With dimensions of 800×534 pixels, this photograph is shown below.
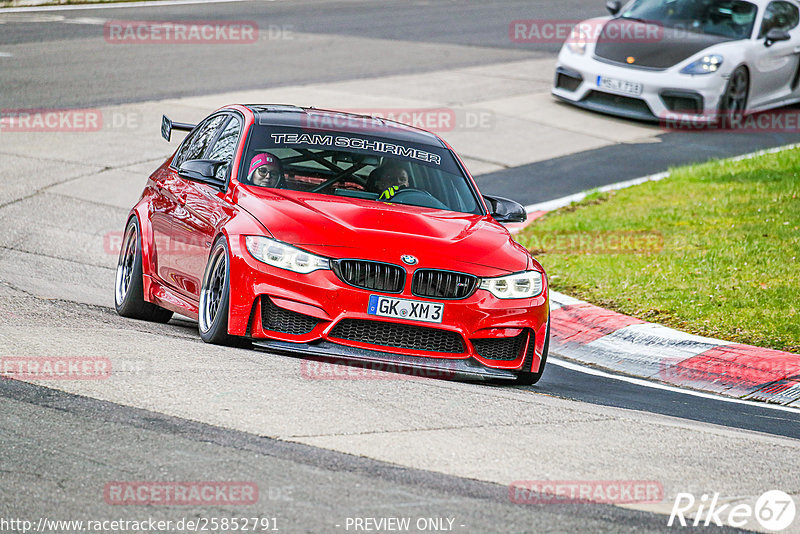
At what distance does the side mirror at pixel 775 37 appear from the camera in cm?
1895

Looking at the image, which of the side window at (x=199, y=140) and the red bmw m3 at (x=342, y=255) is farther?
the side window at (x=199, y=140)

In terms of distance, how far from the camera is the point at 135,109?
57.7ft

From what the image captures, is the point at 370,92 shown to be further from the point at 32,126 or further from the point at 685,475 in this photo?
the point at 685,475

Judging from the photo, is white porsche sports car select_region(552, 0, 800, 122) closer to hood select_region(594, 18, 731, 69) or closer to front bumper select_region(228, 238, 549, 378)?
hood select_region(594, 18, 731, 69)

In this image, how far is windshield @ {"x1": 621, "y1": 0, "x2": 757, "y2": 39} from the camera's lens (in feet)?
62.7

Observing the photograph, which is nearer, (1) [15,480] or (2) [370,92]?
(1) [15,480]

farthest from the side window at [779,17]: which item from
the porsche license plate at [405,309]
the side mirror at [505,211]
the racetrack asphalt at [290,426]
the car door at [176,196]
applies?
the porsche license plate at [405,309]

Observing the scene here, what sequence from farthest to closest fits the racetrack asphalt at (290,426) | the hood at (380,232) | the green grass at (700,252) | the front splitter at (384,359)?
the green grass at (700,252)
the hood at (380,232)
the front splitter at (384,359)
the racetrack asphalt at (290,426)

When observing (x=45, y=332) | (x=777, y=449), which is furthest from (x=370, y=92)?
(x=777, y=449)

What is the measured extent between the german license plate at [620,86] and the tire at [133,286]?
428 inches

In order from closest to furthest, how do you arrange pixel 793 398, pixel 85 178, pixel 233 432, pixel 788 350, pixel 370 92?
pixel 233 432 → pixel 793 398 → pixel 788 350 → pixel 85 178 → pixel 370 92

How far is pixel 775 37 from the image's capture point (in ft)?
62.3

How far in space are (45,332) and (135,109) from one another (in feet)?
36.0

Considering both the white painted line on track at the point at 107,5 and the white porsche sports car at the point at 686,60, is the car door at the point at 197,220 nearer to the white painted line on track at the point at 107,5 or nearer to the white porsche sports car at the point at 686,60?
the white porsche sports car at the point at 686,60
